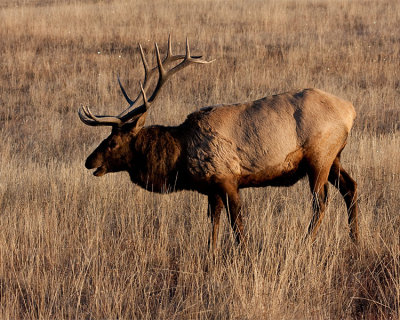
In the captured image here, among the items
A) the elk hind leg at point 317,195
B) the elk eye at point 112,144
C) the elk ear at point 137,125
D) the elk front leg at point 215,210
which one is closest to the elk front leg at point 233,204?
the elk front leg at point 215,210

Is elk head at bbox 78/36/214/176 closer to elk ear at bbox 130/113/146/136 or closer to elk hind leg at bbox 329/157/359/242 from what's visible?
elk ear at bbox 130/113/146/136

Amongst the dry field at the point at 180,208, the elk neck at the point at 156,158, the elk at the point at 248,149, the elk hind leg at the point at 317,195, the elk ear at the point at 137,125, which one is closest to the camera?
the dry field at the point at 180,208

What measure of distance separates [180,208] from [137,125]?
109 centimetres

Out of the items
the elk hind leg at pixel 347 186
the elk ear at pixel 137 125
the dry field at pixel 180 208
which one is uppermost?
the elk ear at pixel 137 125

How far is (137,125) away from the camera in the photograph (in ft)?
17.8

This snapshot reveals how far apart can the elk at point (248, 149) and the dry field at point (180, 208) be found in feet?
1.07

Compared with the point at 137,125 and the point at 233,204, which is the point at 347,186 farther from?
the point at 137,125

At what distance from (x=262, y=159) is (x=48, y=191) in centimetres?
298

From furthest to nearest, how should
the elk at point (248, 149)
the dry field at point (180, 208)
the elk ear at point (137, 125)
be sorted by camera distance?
the elk ear at point (137, 125) → the elk at point (248, 149) → the dry field at point (180, 208)

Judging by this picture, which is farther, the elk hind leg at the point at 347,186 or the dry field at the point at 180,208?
the elk hind leg at the point at 347,186

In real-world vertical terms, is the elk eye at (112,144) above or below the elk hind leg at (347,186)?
above

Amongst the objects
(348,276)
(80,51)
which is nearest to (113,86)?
(80,51)

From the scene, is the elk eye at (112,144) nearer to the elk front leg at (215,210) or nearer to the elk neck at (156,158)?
the elk neck at (156,158)

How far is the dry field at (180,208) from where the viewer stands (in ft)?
13.4
